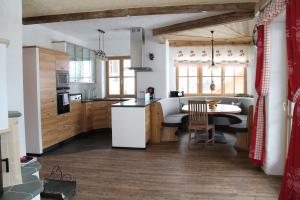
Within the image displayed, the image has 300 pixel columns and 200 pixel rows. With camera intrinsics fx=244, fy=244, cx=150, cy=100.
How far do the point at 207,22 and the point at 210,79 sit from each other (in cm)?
277

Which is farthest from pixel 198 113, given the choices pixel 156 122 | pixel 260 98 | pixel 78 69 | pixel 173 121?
pixel 78 69

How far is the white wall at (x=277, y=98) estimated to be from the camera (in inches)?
129

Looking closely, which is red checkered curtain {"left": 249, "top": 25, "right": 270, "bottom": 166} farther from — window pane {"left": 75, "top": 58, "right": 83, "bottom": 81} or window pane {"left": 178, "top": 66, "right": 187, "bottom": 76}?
window pane {"left": 75, "top": 58, "right": 83, "bottom": 81}

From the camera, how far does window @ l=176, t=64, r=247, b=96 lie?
7.10 metres

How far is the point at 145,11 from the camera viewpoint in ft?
13.0

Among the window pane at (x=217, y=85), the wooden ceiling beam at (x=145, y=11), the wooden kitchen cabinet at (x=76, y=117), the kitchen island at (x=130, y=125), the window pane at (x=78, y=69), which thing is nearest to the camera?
the wooden ceiling beam at (x=145, y=11)

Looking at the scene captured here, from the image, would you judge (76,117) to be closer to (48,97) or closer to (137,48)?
(48,97)

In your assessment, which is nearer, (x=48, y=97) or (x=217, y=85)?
(x=48, y=97)

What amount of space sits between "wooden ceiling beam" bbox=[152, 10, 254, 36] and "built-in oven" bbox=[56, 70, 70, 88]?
→ 2.23 m

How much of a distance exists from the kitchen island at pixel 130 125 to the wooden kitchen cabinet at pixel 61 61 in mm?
1348

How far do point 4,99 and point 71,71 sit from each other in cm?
409

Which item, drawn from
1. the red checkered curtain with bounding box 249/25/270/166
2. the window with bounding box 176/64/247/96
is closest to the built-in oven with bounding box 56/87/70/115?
the window with bounding box 176/64/247/96

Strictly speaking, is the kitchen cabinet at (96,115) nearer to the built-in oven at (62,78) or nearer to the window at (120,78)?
the window at (120,78)

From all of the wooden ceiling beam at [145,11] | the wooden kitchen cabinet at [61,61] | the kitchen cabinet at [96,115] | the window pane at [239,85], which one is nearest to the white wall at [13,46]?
the wooden ceiling beam at [145,11]
